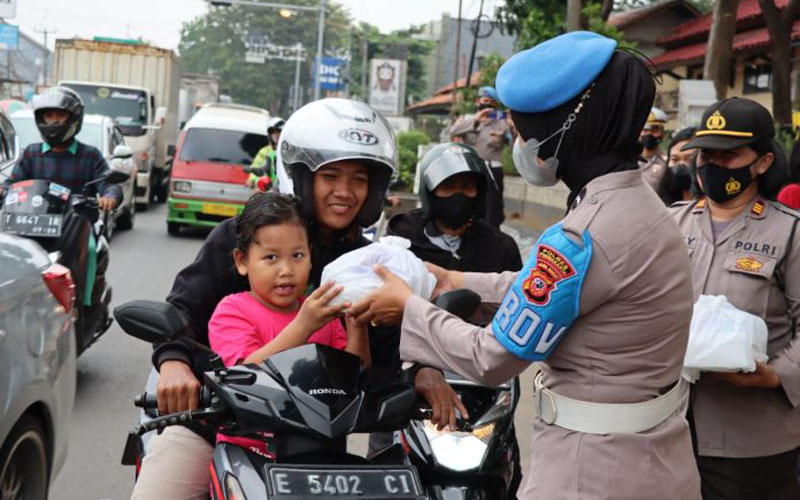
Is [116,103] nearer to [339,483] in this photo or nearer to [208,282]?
[208,282]

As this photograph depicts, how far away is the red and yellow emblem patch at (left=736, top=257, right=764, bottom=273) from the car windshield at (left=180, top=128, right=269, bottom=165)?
1381cm

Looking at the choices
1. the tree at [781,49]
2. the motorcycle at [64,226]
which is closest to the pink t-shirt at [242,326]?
the motorcycle at [64,226]

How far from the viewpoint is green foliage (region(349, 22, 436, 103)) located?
56688 mm

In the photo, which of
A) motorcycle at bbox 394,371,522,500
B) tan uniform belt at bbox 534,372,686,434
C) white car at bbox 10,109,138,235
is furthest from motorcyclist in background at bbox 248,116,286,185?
tan uniform belt at bbox 534,372,686,434

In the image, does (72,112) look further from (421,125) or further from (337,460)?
(421,125)

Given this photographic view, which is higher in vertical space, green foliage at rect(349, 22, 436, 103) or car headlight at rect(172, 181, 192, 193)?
green foliage at rect(349, 22, 436, 103)

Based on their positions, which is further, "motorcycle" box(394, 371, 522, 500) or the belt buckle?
"motorcycle" box(394, 371, 522, 500)

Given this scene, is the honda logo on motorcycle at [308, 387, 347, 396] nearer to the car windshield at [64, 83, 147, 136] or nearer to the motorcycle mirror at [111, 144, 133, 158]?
the motorcycle mirror at [111, 144, 133, 158]

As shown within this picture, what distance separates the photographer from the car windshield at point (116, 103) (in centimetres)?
2083

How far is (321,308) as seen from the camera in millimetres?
2562

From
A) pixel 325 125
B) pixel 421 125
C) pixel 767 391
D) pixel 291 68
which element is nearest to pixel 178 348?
pixel 325 125

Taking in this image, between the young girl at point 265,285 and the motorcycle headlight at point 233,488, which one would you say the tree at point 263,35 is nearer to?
the young girl at point 265,285

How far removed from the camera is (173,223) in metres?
16.4

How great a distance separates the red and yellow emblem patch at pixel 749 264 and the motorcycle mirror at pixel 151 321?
2.01 metres
